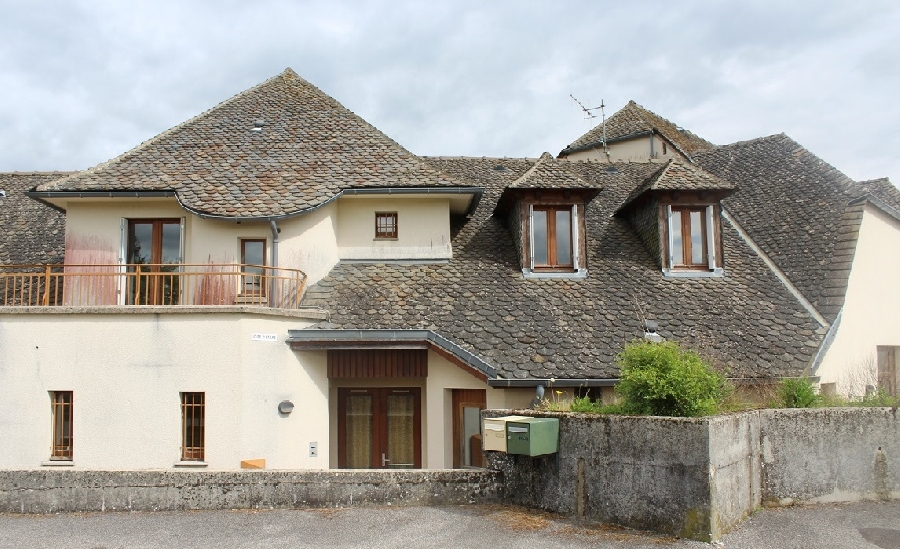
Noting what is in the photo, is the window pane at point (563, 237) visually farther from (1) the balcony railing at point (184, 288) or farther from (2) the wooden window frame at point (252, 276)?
(2) the wooden window frame at point (252, 276)

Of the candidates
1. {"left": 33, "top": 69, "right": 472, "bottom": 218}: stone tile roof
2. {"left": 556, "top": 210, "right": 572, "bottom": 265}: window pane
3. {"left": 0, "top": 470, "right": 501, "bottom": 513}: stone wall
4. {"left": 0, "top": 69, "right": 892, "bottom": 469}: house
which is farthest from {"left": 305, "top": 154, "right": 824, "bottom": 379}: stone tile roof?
{"left": 0, "top": 470, "right": 501, "bottom": 513}: stone wall

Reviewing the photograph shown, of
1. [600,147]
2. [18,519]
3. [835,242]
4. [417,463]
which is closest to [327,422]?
[417,463]

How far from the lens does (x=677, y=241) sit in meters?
15.7

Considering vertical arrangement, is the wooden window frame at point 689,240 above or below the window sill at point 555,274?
above

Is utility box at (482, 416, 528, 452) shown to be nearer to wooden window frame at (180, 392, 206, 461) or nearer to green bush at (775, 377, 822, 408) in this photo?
green bush at (775, 377, 822, 408)

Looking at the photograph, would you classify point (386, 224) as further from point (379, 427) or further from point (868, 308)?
point (868, 308)

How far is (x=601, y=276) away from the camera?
49.8 feet

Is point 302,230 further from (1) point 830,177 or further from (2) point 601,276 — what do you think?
(1) point 830,177

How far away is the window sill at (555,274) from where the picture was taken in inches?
595

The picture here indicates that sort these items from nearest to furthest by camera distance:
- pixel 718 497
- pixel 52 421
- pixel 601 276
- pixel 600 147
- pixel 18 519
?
1. pixel 718 497
2. pixel 18 519
3. pixel 52 421
4. pixel 601 276
5. pixel 600 147

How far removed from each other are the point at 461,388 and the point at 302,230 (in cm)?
457

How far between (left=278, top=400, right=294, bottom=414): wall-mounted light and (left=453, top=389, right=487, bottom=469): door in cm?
306

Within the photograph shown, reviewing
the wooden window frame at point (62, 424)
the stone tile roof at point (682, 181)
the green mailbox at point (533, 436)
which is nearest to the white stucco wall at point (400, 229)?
the stone tile roof at point (682, 181)

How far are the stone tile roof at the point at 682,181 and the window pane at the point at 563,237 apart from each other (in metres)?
1.89
